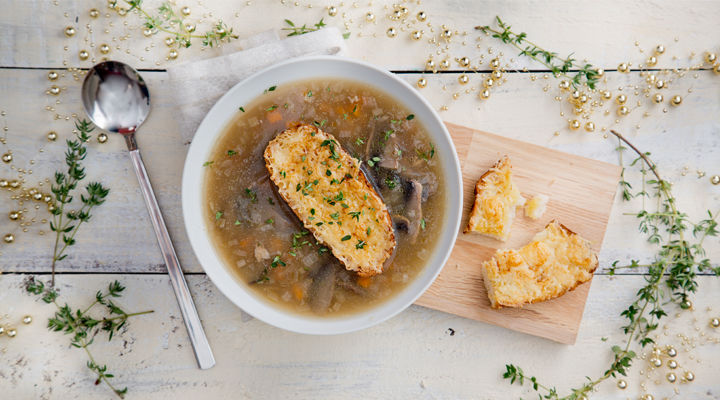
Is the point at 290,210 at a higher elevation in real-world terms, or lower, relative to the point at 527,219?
lower

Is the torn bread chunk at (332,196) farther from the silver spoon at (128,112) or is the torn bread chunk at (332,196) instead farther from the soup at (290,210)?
the silver spoon at (128,112)

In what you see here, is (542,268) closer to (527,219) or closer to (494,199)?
(527,219)

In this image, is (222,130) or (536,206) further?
(536,206)

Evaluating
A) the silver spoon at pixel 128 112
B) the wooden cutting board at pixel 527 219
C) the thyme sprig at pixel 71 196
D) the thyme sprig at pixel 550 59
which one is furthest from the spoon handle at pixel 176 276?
the thyme sprig at pixel 550 59

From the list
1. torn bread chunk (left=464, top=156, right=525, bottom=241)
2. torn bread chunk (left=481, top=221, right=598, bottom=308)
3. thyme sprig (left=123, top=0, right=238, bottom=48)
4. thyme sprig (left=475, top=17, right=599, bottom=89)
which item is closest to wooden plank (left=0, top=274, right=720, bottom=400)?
torn bread chunk (left=481, top=221, right=598, bottom=308)

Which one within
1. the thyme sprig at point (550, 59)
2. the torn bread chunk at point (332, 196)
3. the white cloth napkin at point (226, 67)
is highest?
the thyme sprig at point (550, 59)

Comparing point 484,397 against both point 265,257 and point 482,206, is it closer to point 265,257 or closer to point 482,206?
point 482,206

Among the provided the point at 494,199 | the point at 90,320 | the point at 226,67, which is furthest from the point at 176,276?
the point at 494,199

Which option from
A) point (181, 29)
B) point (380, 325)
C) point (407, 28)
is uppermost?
point (407, 28)
